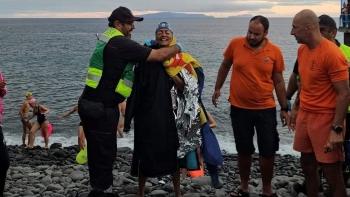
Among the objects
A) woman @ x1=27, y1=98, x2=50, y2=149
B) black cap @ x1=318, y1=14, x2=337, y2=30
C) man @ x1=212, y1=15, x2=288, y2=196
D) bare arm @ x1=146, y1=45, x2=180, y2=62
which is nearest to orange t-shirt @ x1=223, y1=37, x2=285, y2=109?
man @ x1=212, y1=15, x2=288, y2=196

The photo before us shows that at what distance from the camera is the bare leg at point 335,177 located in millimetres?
4723

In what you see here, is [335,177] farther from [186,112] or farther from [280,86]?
[186,112]

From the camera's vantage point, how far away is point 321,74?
182 inches

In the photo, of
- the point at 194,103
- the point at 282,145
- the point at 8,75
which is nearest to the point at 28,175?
the point at 194,103

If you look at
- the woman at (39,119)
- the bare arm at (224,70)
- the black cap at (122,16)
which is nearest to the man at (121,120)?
the woman at (39,119)

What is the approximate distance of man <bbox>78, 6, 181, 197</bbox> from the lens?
503cm

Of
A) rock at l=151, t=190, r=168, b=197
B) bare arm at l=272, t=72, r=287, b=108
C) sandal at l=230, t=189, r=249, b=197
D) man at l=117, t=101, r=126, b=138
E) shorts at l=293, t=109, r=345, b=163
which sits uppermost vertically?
bare arm at l=272, t=72, r=287, b=108

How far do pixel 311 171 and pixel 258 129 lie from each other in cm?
96

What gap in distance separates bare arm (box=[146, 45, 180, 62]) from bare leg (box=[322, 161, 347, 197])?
80.9 inches

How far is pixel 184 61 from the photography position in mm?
5500

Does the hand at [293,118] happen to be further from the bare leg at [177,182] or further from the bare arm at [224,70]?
the bare leg at [177,182]

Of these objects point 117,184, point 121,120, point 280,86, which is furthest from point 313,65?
point 121,120

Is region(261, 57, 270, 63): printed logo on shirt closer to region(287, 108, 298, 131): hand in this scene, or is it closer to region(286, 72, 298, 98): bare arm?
region(286, 72, 298, 98): bare arm

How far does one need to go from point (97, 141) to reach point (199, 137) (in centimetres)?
126
